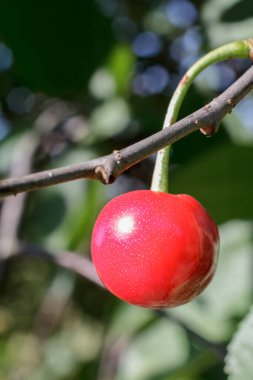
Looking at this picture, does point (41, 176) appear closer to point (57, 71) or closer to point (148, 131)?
point (57, 71)

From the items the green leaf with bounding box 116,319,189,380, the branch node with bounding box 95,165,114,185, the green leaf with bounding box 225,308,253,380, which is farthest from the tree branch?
the green leaf with bounding box 116,319,189,380

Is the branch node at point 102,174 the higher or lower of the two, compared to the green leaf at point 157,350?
higher

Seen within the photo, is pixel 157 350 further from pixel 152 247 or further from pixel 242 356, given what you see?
pixel 152 247

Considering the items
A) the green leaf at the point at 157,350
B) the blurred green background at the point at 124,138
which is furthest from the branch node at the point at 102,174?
the green leaf at the point at 157,350

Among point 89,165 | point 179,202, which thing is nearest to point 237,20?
point 179,202

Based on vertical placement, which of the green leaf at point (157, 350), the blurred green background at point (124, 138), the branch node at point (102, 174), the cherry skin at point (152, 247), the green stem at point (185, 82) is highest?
the branch node at point (102, 174)

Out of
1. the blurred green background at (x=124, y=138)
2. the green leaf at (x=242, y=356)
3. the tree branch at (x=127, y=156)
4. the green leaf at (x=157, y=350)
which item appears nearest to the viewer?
the tree branch at (x=127, y=156)

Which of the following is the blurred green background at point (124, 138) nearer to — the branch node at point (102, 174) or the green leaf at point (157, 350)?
the green leaf at point (157, 350)
